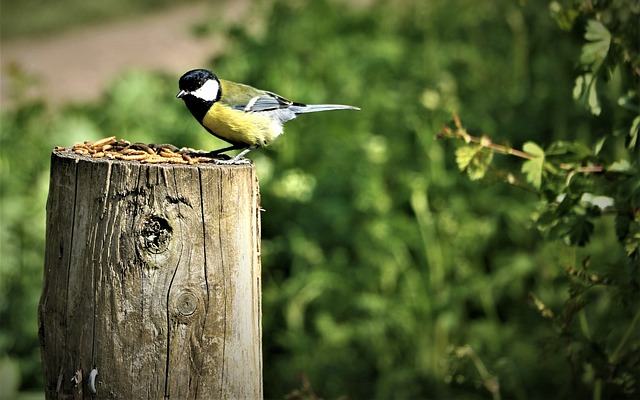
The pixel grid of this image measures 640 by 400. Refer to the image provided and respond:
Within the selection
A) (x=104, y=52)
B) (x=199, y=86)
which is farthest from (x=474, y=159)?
(x=104, y=52)

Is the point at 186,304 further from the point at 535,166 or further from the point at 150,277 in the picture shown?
the point at 535,166

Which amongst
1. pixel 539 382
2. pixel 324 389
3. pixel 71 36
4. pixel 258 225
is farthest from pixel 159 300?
pixel 71 36

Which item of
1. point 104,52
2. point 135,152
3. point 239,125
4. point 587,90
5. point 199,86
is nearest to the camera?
point 135,152

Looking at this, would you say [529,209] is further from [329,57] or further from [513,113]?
[329,57]

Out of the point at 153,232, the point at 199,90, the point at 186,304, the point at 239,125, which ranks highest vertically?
the point at 199,90

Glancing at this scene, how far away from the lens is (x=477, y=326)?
533 centimetres

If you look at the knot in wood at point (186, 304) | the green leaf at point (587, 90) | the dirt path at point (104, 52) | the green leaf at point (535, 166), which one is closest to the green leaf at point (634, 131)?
the green leaf at point (587, 90)

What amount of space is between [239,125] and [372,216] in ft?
6.62

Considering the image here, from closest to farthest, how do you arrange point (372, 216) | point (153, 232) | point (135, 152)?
point (153, 232)
point (135, 152)
point (372, 216)

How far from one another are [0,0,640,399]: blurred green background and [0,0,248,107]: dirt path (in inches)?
138

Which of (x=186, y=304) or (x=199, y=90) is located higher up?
(x=199, y=90)

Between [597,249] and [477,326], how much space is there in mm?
910

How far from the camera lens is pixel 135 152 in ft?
9.23

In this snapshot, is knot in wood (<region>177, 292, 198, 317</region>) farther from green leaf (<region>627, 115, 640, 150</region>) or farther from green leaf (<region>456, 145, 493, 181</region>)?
green leaf (<region>627, 115, 640, 150</region>)
